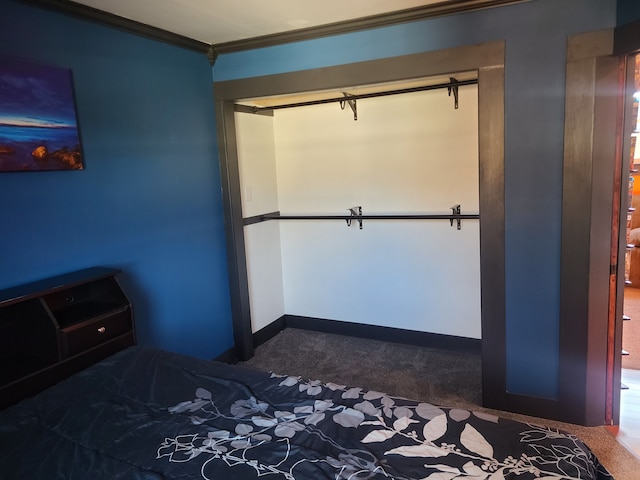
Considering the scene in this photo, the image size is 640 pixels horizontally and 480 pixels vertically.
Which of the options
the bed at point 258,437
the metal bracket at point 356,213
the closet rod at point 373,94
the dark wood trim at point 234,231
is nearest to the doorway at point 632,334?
the closet rod at point 373,94

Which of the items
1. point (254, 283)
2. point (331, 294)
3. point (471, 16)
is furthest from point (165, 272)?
point (471, 16)

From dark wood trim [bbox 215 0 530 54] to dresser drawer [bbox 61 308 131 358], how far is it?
1.90 metres

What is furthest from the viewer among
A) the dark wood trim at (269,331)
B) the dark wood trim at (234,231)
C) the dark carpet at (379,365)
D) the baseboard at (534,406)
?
the dark wood trim at (269,331)

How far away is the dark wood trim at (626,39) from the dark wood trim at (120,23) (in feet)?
7.97

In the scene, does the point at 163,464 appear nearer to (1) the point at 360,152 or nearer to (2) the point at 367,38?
(2) the point at 367,38

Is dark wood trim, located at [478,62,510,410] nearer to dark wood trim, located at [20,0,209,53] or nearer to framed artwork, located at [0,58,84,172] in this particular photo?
dark wood trim, located at [20,0,209,53]

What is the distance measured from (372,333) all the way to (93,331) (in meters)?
2.35

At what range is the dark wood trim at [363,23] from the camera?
2.39 m

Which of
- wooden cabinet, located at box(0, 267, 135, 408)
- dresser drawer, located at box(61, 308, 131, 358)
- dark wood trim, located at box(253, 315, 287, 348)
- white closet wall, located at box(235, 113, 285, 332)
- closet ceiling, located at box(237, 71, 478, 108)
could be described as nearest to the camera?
wooden cabinet, located at box(0, 267, 135, 408)

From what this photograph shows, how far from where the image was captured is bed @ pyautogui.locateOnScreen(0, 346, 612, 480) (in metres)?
1.32

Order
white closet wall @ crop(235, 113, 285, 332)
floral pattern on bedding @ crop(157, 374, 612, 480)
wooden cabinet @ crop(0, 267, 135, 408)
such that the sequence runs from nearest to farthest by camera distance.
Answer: floral pattern on bedding @ crop(157, 374, 612, 480)
wooden cabinet @ crop(0, 267, 135, 408)
white closet wall @ crop(235, 113, 285, 332)

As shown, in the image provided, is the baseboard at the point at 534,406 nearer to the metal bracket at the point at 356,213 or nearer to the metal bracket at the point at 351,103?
the metal bracket at the point at 356,213

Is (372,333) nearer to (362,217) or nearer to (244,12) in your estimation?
(362,217)

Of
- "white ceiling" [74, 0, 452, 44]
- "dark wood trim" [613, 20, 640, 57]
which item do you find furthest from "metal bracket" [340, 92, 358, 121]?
"dark wood trim" [613, 20, 640, 57]
